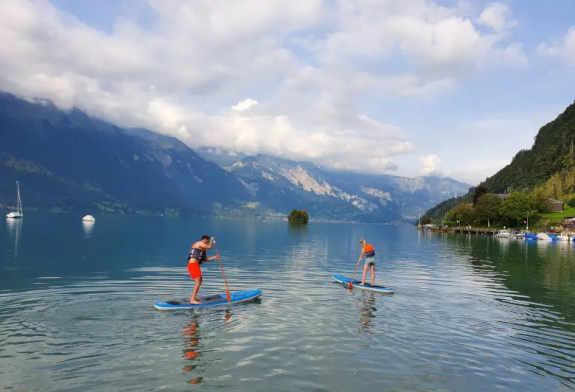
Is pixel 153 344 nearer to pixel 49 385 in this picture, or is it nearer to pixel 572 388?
pixel 49 385

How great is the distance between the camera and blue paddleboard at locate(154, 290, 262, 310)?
958 inches

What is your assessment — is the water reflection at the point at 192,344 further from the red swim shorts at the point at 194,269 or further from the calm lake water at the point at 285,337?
the red swim shorts at the point at 194,269

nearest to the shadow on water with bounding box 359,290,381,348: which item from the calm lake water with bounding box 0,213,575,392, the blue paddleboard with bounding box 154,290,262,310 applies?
the calm lake water with bounding box 0,213,575,392

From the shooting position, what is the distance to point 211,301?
85.1ft

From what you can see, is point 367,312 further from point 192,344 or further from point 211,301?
point 192,344

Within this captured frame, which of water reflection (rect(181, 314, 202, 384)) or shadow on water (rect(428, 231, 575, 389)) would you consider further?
shadow on water (rect(428, 231, 575, 389))

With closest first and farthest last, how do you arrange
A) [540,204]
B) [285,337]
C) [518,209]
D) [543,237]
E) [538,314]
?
[285,337], [538,314], [543,237], [518,209], [540,204]

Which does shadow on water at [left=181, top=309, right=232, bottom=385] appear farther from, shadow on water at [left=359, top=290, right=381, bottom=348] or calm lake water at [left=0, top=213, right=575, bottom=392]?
shadow on water at [left=359, top=290, right=381, bottom=348]

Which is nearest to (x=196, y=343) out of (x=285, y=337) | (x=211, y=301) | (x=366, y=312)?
(x=285, y=337)

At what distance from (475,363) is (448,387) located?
10.7 ft

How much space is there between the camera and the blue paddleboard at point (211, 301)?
24.3 m

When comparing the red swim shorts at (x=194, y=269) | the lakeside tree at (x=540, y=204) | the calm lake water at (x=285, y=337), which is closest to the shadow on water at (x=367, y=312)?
the calm lake water at (x=285, y=337)

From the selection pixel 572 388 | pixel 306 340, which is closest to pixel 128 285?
pixel 306 340

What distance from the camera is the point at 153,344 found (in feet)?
59.1
